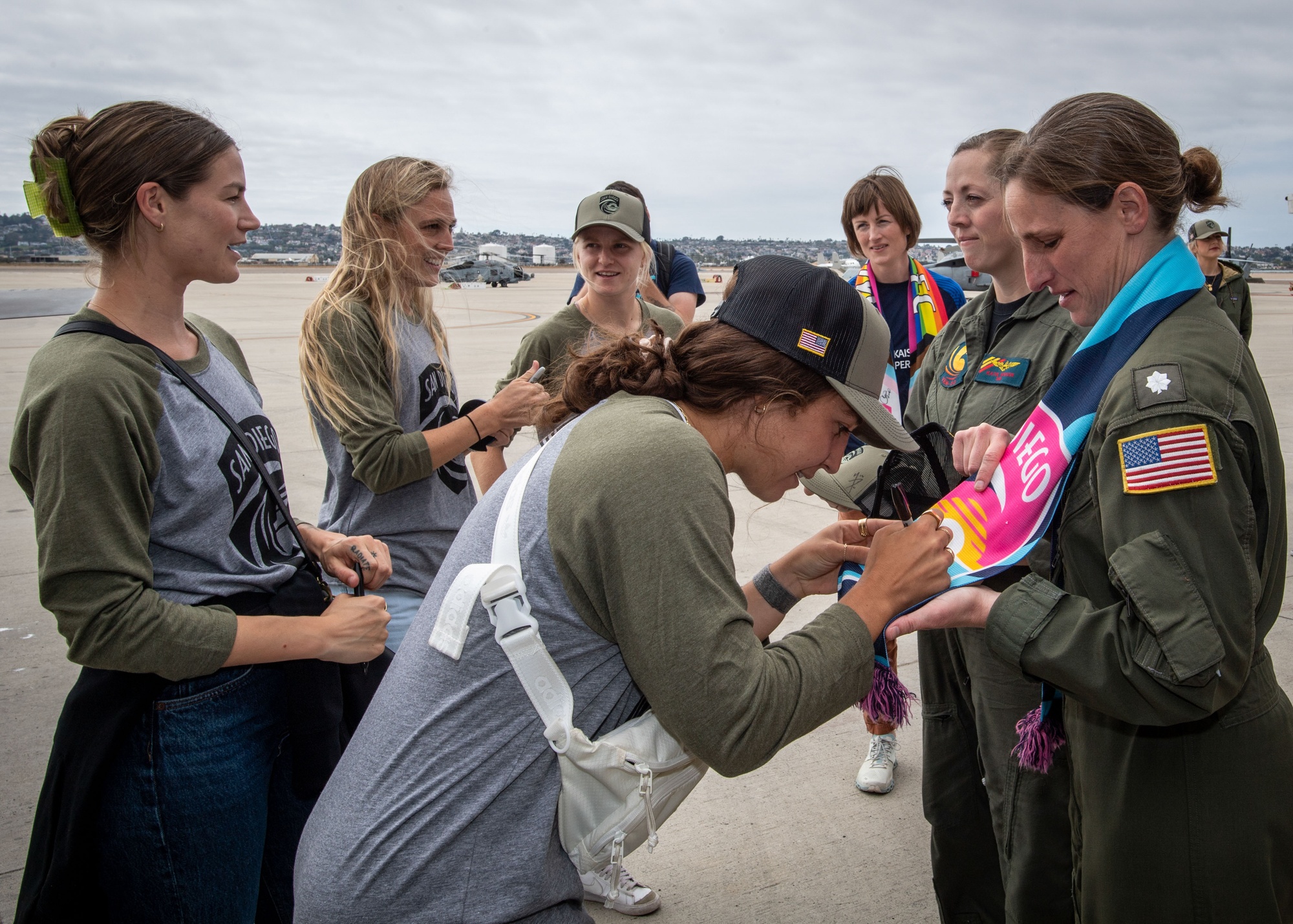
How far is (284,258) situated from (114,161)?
337 ft

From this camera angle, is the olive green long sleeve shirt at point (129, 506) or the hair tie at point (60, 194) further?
the hair tie at point (60, 194)

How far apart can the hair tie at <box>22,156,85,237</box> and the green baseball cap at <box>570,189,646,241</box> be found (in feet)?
6.96

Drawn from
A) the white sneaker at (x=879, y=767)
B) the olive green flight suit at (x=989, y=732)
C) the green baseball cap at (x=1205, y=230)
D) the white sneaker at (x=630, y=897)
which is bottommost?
the white sneaker at (x=630, y=897)

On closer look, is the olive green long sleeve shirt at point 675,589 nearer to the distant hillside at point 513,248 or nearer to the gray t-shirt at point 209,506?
the gray t-shirt at point 209,506

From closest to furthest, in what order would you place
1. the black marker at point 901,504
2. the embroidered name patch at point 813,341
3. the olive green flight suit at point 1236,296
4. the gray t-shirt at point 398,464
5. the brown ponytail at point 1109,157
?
the embroidered name patch at point 813,341
the brown ponytail at point 1109,157
the black marker at point 901,504
the gray t-shirt at point 398,464
the olive green flight suit at point 1236,296

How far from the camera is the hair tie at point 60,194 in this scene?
1.70 m

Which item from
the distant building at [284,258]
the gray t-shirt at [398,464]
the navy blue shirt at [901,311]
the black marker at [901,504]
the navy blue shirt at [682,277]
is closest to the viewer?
the black marker at [901,504]

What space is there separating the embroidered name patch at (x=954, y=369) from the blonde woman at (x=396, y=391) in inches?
47.1

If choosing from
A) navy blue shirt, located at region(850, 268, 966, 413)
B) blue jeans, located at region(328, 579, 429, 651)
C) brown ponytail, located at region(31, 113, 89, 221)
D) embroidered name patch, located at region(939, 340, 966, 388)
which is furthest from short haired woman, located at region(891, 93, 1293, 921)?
navy blue shirt, located at region(850, 268, 966, 413)

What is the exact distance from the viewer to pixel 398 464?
8.14 ft

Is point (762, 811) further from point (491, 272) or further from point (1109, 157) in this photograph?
point (491, 272)

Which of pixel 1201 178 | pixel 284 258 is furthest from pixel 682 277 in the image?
pixel 284 258

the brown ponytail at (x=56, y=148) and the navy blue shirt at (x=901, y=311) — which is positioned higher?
the brown ponytail at (x=56, y=148)

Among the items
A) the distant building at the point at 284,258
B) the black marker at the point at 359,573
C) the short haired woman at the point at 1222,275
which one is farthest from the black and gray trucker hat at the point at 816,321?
the distant building at the point at 284,258
